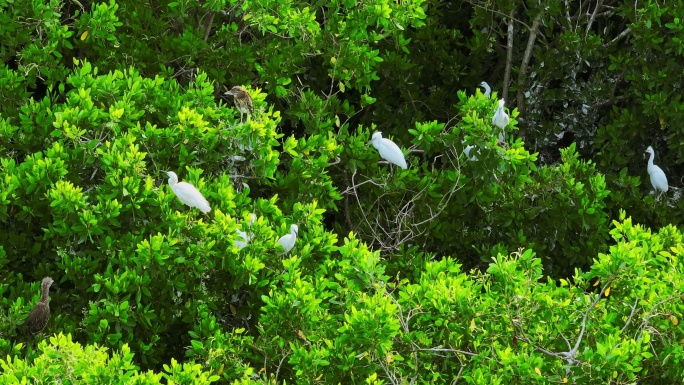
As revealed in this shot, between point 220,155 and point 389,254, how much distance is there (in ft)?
6.61

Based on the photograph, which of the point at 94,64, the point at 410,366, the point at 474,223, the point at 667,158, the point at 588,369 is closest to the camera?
the point at 588,369

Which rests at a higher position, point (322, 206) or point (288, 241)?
point (288, 241)

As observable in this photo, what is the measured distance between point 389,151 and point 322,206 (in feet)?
2.25

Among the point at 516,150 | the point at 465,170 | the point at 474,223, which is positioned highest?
the point at 516,150

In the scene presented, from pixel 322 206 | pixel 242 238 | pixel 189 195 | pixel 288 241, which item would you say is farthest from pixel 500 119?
pixel 189 195

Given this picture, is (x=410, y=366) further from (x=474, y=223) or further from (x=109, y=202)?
(x=474, y=223)

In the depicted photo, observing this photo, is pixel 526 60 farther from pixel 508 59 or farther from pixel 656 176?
pixel 656 176

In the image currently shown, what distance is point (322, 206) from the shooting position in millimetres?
7613

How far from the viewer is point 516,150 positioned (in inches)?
298

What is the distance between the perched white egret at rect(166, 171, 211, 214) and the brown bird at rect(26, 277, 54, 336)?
0.83 meters

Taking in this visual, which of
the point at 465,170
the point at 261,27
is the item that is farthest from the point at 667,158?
the point at 261,27

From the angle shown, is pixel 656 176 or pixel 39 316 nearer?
pixel 39 316

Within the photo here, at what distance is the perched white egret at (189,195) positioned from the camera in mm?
6340

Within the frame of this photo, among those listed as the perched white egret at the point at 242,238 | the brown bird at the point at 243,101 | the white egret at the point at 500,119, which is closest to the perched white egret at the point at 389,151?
the white egret at the point at 500,119
